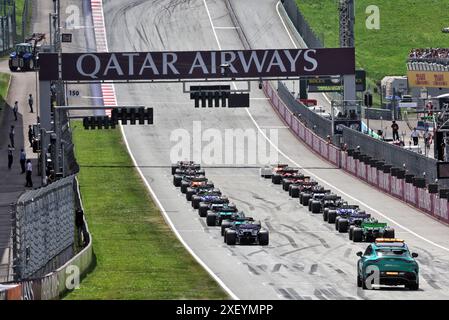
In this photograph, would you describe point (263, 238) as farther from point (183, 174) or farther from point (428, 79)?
point (428, 79)

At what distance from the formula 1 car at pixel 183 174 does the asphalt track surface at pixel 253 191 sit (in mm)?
954

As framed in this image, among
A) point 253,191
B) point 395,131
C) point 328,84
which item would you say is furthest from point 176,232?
point 328,84

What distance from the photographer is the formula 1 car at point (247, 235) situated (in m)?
55.3

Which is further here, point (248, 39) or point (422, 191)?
point (248, 39)

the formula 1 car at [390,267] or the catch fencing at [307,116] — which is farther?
the catch fencing at [307,116]

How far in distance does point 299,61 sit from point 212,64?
572cm

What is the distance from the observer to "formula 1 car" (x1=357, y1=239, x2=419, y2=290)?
1583 inches

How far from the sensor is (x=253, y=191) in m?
77.2

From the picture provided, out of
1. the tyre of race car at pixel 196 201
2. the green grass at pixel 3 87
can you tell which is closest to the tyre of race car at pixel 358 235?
the tyre of race car at pixel 196 201

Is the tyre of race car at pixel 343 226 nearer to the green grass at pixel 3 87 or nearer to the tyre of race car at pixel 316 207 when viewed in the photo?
the tyre of race car at pixel 316 207

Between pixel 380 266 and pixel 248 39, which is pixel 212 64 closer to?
pixel 248 39

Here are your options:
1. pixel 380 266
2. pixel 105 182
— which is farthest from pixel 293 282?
pixel 105 182

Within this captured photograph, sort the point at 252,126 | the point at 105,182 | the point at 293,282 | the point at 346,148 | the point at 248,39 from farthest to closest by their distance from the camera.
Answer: the point at 248,39, the point at 252,126, the point at 346,148, the point at 105,182, the point at 293,282

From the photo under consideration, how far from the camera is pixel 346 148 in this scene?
88.1 metres
